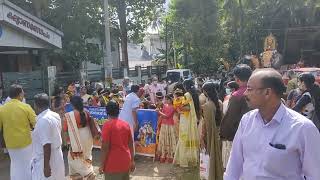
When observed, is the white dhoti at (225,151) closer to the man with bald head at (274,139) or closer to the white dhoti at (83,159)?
the white dhoti at (83,159)

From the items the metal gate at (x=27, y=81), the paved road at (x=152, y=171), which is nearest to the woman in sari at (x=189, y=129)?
the paved road at (x=152, y=171)

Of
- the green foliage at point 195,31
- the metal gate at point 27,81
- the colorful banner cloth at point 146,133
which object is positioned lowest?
the colorful banner cloth at point 146,133

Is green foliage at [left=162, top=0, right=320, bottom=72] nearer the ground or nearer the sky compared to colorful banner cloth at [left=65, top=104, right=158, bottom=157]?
nearer the sky

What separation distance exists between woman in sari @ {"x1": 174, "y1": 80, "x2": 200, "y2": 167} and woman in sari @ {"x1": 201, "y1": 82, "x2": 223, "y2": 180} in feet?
5.49

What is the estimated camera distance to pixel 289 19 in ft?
122

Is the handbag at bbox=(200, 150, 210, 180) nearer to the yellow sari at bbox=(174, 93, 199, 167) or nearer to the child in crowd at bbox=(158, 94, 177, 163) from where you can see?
the yellow sari at bbox=(174, 93, 199, 167)

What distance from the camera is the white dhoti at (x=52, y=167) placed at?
19.0ft

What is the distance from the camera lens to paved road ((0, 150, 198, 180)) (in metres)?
8.50

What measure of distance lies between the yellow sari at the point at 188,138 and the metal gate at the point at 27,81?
7170mm

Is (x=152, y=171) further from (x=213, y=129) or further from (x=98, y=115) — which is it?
(x=213, y=129)

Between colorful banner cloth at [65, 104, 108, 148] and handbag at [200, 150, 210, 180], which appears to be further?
colorful banner cloth at [65, 104, 108, 148]

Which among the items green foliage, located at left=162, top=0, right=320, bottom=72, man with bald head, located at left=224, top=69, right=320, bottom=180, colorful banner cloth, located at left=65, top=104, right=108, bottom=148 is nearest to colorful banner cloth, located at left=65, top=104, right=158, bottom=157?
colorful banner cloth, located at left=65, top=104, right=108, bottom=148

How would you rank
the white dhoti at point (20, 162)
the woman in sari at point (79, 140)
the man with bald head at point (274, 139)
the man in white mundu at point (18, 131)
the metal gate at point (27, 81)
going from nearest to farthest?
the man with bald head at point (274, 139), the woman in sari at point (79, 140), the man in white mundu at point (18, 131), the white dhoti at point (20, 162), the metal gate at point (27, 81)

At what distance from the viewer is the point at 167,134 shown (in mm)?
9430
